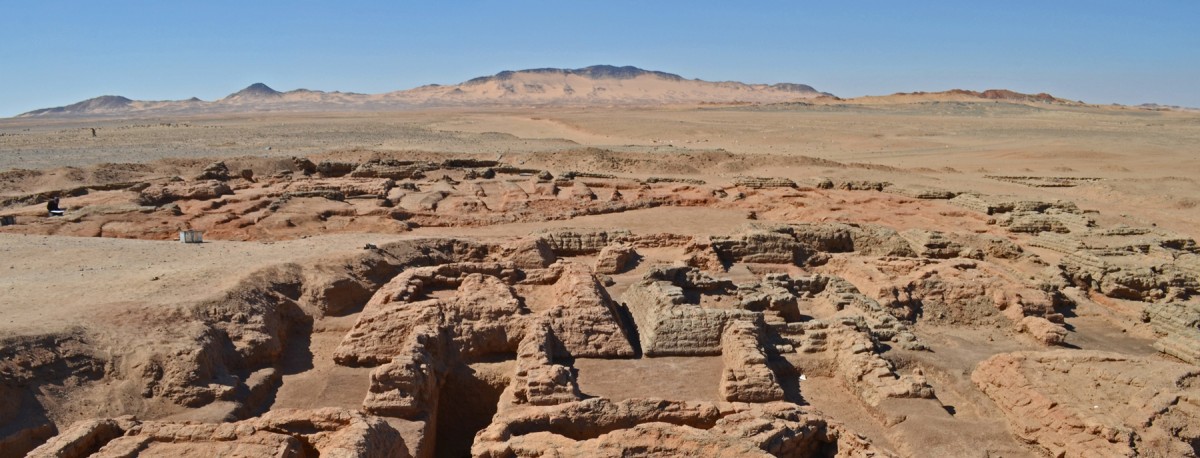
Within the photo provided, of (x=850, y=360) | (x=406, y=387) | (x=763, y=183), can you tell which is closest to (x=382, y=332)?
(x=406, y=387)

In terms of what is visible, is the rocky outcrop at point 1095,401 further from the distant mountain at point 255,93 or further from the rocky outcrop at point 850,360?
the distant mountain at point 255,93

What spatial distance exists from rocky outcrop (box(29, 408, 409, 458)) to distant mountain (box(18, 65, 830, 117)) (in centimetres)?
13119

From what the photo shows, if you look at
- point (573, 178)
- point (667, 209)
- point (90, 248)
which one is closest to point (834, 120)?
point (573, 178)

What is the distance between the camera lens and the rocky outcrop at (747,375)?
799 centimetres

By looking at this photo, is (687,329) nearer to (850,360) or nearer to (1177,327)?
(850,360)

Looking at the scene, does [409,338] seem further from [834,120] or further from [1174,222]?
[834,120]

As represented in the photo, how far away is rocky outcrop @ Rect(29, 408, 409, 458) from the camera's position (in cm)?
596

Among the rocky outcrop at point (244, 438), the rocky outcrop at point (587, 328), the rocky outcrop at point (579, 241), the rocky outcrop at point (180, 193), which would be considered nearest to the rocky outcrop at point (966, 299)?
the rocky outcrop at point (587, 328)

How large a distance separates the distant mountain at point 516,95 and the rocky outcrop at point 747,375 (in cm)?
12943

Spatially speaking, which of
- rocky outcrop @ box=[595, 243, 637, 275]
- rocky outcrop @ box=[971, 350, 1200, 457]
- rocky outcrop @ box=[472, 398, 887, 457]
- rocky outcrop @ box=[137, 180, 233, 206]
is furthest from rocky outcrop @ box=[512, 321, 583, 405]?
rocky outcrop @ box=[137, 180, 233, 206]

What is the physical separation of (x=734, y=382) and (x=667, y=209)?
12.3 m

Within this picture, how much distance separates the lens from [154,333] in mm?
8672

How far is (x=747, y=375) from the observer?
8.11 meters

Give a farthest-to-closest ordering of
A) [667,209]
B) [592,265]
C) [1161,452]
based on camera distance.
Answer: [667,209]
[592,265]
[1161,452]
